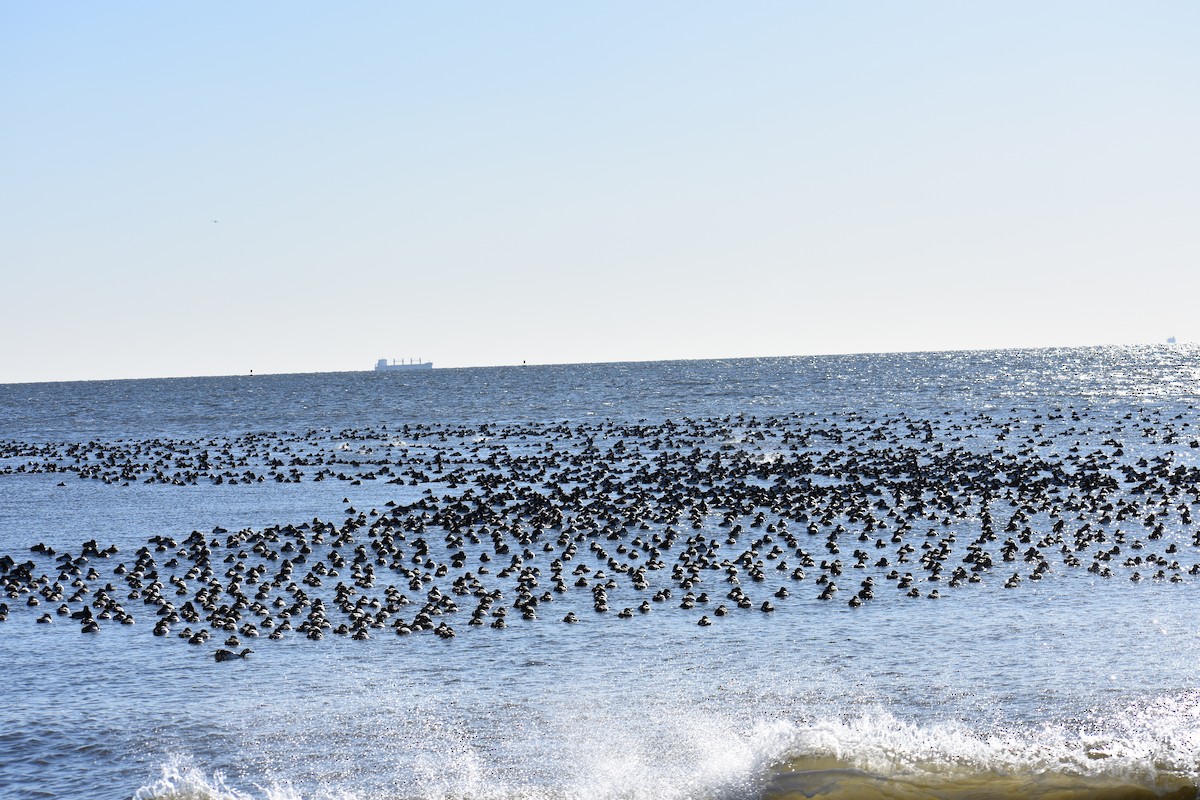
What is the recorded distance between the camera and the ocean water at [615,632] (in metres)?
15.9

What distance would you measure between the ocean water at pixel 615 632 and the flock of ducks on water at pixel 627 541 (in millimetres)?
172

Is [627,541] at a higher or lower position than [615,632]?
higher

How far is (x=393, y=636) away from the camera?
23.1 m

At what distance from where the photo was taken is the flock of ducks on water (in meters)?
25.7

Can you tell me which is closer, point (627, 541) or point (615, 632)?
point (615, 632)

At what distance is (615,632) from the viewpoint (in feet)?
76.1

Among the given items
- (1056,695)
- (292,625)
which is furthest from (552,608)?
(1056,695)

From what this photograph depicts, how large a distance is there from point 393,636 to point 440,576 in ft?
20.0

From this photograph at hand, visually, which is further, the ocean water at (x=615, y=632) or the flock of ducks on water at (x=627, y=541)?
the flock of ducks on water at (x=627, y=541)

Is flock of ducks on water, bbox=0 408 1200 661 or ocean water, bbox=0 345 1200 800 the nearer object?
ocean water, bbox=0 345 1200 800

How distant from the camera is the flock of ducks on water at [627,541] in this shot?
25.7 metres

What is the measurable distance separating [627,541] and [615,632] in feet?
36.2

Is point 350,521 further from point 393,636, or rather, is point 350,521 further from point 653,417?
point 653,417

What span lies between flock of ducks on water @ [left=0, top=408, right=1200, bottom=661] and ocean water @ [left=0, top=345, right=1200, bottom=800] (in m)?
0.17
